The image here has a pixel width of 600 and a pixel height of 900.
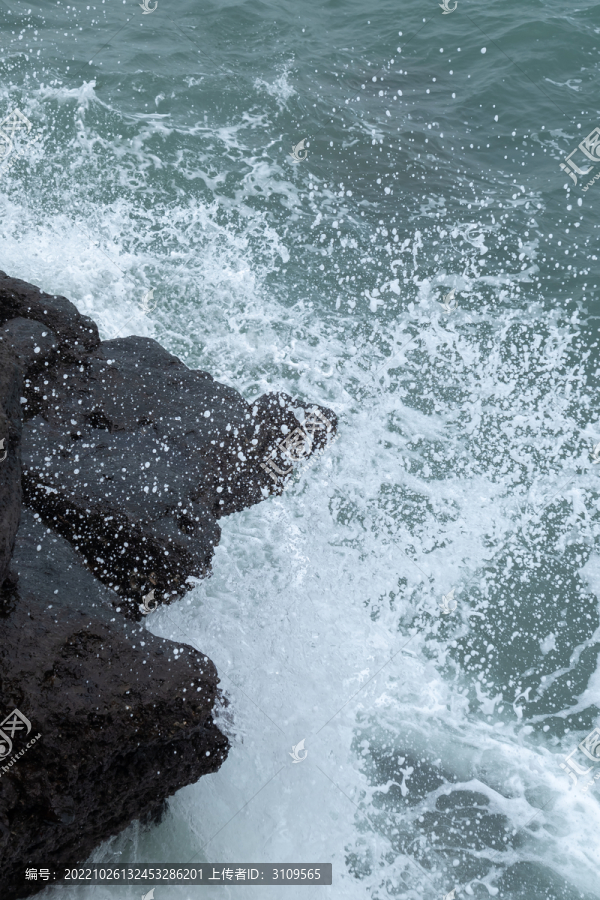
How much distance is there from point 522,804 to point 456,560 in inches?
87.6

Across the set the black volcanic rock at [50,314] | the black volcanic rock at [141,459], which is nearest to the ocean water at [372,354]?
the black volcanic rock at [141,459]

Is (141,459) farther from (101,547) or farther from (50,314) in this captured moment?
(50,314)

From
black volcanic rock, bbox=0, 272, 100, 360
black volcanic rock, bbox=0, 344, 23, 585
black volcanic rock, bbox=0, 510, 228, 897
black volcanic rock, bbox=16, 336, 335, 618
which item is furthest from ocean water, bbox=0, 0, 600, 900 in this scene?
black volcanic rock, bbox=0, 272, 100, 360

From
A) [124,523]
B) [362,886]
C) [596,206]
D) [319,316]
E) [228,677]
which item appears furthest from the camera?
[596,206]

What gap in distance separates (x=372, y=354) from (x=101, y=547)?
4597mm

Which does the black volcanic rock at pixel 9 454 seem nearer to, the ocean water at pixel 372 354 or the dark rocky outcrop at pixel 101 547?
the dark rocky outcrop at pixel 101 547

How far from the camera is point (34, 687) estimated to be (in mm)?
3787

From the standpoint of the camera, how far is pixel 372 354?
27.2ft

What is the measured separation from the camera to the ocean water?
18.8 feet

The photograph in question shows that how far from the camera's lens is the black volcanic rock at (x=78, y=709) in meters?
3.76

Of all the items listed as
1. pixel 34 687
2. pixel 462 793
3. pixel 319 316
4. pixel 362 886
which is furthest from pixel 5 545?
pixel 319 316

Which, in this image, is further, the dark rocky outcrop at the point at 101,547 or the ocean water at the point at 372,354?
the ocean water at the point at 372,354

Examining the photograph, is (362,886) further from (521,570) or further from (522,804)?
(521,570)

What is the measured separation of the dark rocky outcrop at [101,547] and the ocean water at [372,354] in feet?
3.22
